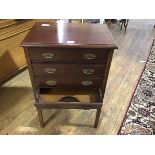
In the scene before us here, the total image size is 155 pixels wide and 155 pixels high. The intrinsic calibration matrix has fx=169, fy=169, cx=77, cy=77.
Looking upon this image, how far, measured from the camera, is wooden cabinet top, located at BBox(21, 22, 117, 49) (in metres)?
1.00

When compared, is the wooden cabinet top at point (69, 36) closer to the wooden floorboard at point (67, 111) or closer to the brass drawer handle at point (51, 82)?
the brass drawer handle at point (51, 82)

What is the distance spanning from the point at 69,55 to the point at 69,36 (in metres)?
0.14

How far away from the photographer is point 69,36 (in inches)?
43.3

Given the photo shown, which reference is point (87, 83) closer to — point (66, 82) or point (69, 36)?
point (66, 82)

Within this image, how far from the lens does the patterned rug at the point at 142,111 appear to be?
4.88ft

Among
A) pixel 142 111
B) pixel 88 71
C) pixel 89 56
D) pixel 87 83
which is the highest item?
pixel 89 56

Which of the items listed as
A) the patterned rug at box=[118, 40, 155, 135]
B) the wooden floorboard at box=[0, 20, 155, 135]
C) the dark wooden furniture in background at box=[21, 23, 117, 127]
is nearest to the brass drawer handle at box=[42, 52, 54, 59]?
the dark wooden furniture in background at box=[21, 23, 117, 127]

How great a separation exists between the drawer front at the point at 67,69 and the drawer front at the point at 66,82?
48mm

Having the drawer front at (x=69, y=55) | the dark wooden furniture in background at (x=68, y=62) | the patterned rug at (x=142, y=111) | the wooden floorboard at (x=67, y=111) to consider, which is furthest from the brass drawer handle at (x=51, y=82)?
the patterned rug at (x=142, y=111)

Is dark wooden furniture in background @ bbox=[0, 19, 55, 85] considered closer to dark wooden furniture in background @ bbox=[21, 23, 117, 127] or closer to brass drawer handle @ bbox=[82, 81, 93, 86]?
dark wooden furniture in background @ bbox=[21, 23, 117, 127]

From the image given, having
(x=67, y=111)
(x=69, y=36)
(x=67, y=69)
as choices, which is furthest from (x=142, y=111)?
(x=69, y=36)

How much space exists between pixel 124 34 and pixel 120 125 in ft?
8.23

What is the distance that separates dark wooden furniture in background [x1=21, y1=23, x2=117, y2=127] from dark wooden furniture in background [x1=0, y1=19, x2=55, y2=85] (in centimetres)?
53

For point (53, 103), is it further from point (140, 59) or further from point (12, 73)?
point (140, 59)
